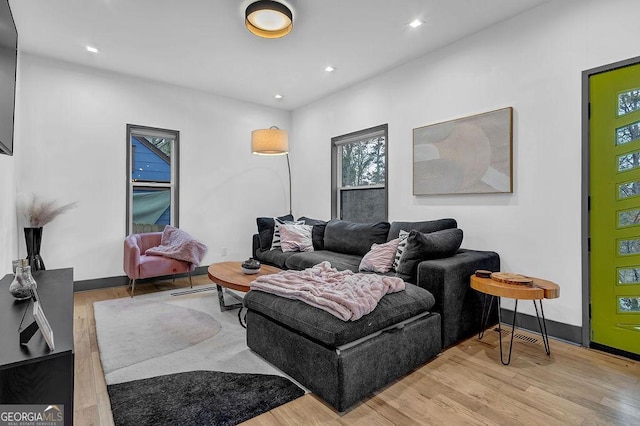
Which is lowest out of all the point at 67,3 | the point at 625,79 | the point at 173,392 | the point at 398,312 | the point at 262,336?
the point at 173,392

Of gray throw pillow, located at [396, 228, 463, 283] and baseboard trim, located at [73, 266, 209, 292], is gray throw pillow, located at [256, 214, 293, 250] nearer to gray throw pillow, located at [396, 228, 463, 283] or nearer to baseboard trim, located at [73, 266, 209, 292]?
baseboard trim, located at [73, 266, 209, 292]

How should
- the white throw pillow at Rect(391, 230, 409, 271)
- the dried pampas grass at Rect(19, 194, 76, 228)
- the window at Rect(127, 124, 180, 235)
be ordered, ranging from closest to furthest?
1. the white throw pillow at Rect(391, 230, 409, 271)
2. the dried pampas grass at Rect(19, 194, 76, 228)
3. the window at Rect(127, 124, 180, 235)

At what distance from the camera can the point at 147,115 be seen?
4.45 m

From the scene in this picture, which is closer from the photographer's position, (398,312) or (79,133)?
(398,312)

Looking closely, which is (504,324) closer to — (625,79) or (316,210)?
(625,79)

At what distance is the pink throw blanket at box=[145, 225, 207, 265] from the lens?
4012 millimetres

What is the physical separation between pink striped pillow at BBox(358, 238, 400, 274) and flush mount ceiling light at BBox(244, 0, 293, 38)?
220 centimetres

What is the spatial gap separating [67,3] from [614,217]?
4702 millimetres

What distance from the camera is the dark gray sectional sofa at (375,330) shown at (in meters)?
1.75

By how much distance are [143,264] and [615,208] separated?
450cm

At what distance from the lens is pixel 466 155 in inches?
129

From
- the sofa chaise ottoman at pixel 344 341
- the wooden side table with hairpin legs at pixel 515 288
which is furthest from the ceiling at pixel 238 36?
the sofa chaise ottoman at pixel 344 341

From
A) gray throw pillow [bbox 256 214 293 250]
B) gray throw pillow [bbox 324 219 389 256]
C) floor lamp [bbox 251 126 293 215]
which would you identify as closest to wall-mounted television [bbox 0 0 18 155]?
floor lamp [bbox 251 126 293 215]

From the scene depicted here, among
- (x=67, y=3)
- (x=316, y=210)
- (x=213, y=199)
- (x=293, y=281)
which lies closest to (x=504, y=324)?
(x=293, y=281)
